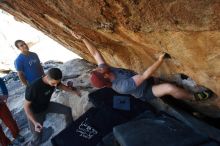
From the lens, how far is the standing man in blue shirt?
6.92 meters

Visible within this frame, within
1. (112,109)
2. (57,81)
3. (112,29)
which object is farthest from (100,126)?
(112,29)

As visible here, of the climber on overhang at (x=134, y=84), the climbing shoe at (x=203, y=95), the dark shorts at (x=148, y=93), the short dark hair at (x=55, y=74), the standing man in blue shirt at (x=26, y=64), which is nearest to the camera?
the climbing shoe at (x=203, y=95)

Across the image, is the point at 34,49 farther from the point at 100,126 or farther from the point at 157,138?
the point at 157,138

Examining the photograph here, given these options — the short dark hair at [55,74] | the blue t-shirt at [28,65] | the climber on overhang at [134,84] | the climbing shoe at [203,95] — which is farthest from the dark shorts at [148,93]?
the blue t-shirt at [28,65]

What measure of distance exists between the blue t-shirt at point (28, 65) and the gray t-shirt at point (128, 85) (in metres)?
2.04

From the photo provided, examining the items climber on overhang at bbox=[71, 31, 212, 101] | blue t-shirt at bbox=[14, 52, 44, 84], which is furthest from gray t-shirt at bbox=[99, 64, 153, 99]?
blue t-shirt at bbox=[14, 52, 44, 84]

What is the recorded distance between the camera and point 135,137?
14.6ft

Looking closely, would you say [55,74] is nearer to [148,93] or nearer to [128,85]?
[128,85]

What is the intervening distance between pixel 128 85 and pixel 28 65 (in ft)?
7.82

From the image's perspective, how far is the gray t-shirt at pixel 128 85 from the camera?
5524 millimetres

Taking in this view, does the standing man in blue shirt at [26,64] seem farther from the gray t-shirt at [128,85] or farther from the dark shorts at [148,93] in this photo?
the dark shorts at [148,93]

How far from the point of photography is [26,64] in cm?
698

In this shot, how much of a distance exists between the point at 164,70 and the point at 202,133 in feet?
4.57

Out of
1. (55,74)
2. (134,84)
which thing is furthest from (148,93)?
(55,74)
